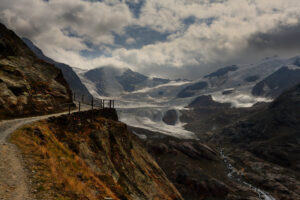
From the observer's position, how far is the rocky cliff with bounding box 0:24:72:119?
23.2 metres

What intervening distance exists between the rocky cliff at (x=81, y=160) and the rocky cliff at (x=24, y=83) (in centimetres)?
595

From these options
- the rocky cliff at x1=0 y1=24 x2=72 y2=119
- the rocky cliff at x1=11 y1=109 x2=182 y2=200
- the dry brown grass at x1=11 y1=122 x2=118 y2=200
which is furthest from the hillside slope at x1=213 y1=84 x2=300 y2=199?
the dry brown grass at x1=11 y1=122 x2=118 y2=200

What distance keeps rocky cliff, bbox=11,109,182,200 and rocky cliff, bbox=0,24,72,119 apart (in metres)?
5.95

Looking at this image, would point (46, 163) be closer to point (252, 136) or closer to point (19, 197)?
point (19, 197)

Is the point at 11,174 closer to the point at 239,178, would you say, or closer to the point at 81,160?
the point at 81,160

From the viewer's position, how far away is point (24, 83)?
2733 cm

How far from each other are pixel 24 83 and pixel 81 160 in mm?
16540

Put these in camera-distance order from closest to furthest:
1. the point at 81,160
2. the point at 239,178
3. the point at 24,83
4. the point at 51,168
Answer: the point at 51,168
the point at 81,160
the point at 24,83
the point at 239,178

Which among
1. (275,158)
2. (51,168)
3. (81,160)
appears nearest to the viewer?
(51,168)

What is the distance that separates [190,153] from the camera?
12444cm

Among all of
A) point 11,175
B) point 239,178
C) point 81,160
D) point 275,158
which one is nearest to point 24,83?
point 81,160

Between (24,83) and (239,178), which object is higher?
(24,83)

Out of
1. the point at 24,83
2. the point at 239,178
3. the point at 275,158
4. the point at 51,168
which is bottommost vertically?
the point at 239,178

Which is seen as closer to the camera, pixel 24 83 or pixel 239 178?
pixel 24 83
